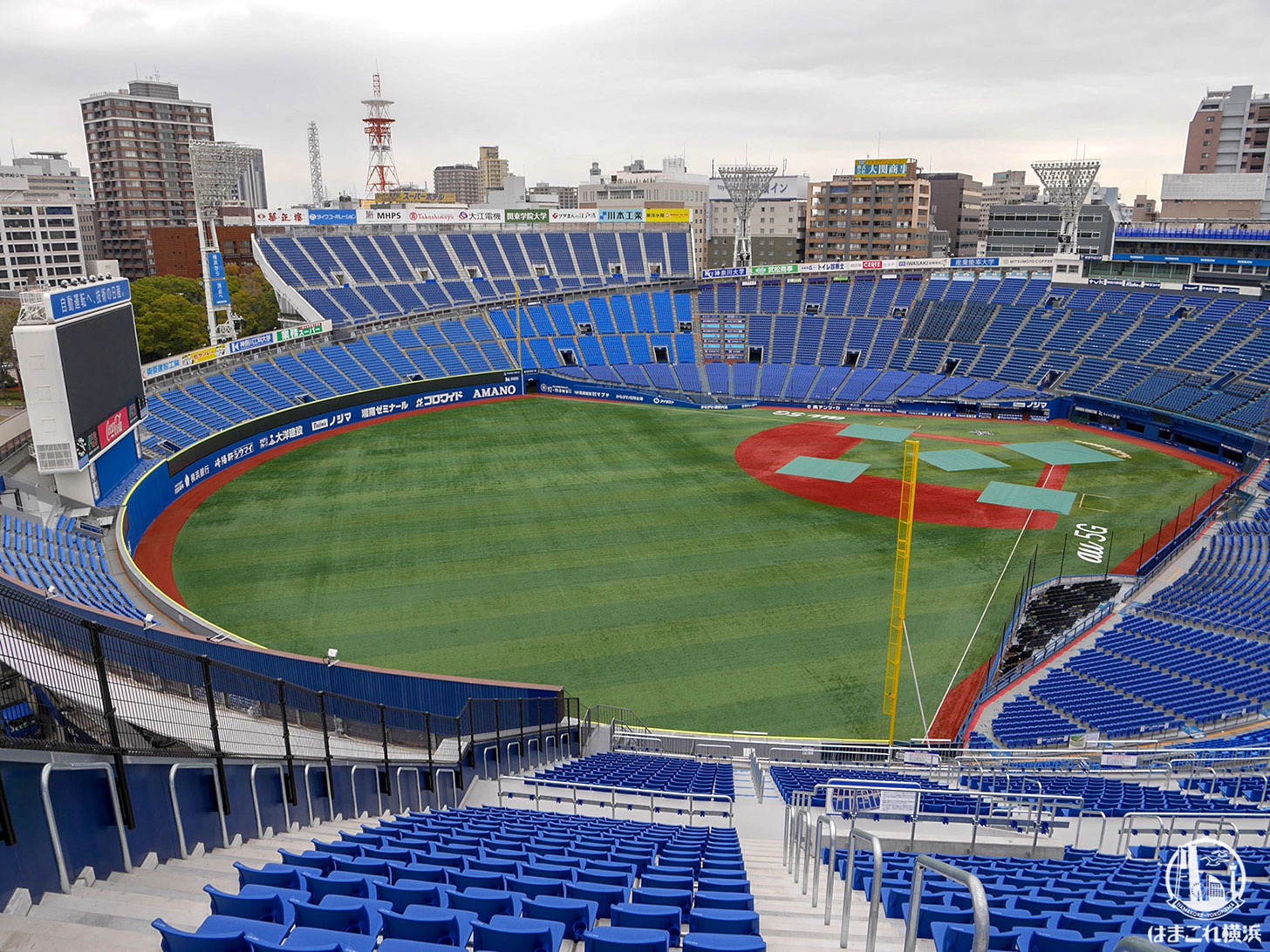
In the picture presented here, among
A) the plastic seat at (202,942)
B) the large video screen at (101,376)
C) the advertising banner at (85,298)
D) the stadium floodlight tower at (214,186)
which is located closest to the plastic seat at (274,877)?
the plastic seat at (202,942)

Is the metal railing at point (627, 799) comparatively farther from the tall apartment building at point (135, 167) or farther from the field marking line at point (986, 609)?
the tall apartment building at point (135, 167)

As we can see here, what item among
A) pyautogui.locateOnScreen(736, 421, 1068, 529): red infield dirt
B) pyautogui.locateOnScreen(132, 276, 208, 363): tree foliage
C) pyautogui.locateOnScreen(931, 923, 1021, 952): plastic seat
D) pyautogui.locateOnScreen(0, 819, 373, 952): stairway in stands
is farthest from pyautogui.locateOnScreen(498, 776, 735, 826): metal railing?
pyautogui.locateOnScreen(132, 276, 208, 363): tree foliage

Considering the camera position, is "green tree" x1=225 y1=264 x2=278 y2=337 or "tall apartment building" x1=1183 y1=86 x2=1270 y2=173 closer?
"green tree" x1=225 y1=264 x2=278 y2=337

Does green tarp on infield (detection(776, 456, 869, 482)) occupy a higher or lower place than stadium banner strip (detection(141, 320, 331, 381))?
lower

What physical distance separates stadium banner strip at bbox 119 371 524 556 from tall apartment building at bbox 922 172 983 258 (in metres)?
109

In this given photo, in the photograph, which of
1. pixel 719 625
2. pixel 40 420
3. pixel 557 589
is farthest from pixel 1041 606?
pixel 40 420

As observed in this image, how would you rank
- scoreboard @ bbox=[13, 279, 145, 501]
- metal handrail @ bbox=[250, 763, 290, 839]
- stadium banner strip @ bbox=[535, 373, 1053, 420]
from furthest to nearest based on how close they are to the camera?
stadium banner strip @ bbox=[535, 373, 1053, 420] → scoreboard @ bbox=[13, 279, 145, 501] → metal handrail @ bbox=[250, 763, 290, 839]

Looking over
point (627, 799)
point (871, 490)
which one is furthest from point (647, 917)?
point (871, 490)

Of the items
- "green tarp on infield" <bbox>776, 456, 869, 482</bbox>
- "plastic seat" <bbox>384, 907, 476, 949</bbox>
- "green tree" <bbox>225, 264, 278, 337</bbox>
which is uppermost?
"green tree" <bbox>225, 264, 278, 337</bbox>

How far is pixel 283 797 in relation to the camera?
10000mm

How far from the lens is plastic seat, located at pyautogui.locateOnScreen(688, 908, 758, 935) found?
5.97 m

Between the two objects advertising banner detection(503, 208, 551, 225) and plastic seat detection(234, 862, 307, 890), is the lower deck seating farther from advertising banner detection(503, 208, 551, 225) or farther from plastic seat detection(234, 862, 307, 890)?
advertising banner detection(503, 208, 551, 225)

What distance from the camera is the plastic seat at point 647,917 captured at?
5.73 metres

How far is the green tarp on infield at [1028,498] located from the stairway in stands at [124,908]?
37.9 meters
